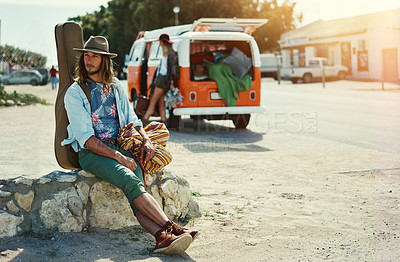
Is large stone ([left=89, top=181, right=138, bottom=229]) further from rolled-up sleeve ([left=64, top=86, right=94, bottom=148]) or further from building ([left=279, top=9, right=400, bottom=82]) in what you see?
building ([left=279, top=9, right=400, bottom=82])

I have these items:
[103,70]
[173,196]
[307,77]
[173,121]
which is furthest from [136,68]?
[307,77]

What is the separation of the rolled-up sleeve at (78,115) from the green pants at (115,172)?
0.14 metres

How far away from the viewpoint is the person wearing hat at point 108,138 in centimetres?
464

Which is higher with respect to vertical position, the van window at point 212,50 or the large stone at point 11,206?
the van window at point 212,50

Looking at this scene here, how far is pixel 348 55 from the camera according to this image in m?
43.4

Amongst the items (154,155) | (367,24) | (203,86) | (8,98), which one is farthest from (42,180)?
(367,24)

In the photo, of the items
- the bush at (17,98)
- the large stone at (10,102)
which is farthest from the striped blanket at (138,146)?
the bush at (17,98)

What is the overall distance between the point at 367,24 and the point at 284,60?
12115mm

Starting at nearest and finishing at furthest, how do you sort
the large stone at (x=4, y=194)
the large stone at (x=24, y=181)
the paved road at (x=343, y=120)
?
the large stone at (x=4, y=194) → the large stone at (x=24, y=181) → the paved road at (x=343, y=120)

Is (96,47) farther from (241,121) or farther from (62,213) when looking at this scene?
(241,121)

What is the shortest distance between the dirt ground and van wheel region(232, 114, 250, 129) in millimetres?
2680

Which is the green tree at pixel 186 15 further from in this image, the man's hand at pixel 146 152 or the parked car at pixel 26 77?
the man's hand at pixel 146 152

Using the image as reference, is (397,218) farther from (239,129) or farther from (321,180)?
(239,129)

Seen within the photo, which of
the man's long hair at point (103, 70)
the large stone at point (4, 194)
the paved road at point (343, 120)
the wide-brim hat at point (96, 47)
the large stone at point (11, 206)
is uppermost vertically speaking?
the wide-brim hat at point (96, 47)
